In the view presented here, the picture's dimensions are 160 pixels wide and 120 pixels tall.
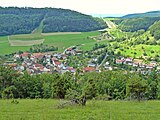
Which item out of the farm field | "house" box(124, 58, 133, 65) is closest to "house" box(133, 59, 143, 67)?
"house" box(124, 58, 133, 65)

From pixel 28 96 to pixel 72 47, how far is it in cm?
11893

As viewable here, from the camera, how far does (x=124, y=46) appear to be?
540 ft

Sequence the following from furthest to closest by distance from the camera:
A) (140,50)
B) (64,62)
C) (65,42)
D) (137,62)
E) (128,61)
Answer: (65,42) < (140,50) < (64,62) < (128,61) < (137,62)

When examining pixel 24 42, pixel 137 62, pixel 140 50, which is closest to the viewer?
pixel 137 62

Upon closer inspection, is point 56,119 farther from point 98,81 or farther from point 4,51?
point 4,51

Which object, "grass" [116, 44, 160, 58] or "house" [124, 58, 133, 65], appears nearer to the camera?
"house" [124, 58, 133, 65]

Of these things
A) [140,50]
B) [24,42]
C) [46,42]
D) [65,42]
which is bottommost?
[140,50]

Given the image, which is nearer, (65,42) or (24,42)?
(24,42)

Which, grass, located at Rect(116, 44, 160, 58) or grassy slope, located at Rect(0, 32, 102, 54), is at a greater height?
grassy slope, located at Rect(0, 32, 102, 54)

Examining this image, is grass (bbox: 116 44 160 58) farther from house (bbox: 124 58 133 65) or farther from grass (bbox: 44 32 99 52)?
grass (bbox: 44 32 99 52)

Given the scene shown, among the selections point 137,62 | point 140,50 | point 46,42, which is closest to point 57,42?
point 46,42

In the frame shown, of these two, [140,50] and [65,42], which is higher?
[65,42]

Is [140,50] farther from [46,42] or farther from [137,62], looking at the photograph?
[46,42]

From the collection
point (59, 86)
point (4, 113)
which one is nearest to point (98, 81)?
point (59, 86)
